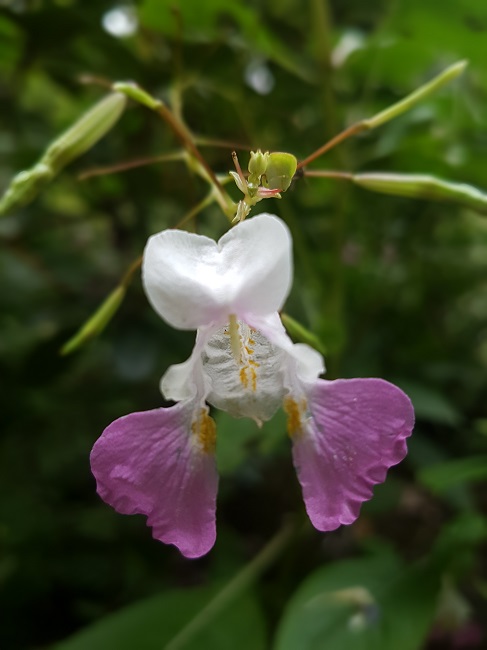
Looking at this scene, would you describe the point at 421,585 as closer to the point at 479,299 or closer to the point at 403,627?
the point at 403,627

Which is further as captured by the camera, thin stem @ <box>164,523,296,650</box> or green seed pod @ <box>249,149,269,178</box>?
thin stem @ <box>164,523,296,650</box>

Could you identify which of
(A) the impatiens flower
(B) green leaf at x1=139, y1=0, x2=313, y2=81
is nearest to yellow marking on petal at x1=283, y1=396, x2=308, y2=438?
(A) the impatiens flower

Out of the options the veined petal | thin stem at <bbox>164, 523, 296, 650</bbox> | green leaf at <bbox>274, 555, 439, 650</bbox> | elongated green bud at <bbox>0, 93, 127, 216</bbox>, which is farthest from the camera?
thin stem at <bbox>164, 523, 296, 650</bbox>

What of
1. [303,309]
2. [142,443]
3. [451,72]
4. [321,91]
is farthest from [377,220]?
[142,443]

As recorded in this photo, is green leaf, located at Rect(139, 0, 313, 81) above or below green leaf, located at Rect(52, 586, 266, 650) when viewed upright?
above

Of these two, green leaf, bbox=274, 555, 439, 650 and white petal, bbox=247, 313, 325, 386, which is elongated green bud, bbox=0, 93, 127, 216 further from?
green leaf, bbox=274, 555, 439, 650

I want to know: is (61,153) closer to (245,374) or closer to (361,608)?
(245,374)

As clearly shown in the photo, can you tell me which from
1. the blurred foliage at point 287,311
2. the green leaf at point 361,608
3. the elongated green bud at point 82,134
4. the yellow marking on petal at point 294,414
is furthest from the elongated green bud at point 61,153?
the green leaf at point 361,608
